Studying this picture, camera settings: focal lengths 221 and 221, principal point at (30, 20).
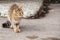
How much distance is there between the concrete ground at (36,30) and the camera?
3285 millimetres

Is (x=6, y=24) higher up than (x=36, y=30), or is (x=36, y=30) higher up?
(x=6, y=24)

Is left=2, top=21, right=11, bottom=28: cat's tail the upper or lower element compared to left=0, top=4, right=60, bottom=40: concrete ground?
upper

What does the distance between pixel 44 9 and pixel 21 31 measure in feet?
4.63

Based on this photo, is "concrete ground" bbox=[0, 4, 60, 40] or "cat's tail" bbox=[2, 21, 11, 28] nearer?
"concrete ground" bbox=[0, 4, 60, 40]

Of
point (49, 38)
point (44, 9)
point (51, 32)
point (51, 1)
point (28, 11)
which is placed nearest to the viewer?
point (49, 38)

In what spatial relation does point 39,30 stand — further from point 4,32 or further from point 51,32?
point 4,32

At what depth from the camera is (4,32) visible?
346 centimetres

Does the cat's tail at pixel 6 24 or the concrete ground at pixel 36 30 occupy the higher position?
the cat's tail at pixel 6 24

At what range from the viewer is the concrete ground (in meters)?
3.29

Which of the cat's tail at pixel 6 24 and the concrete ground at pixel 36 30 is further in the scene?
the cat's tail at pixel 6 24

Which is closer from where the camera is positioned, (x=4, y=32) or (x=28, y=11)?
(x=4, y=32)

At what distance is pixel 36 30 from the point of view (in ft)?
11.6

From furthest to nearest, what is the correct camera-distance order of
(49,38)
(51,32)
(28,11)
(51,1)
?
(51,1)
(28,11)
(51,32)
(49,38)

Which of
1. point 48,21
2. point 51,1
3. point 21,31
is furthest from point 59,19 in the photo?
point 51,1
